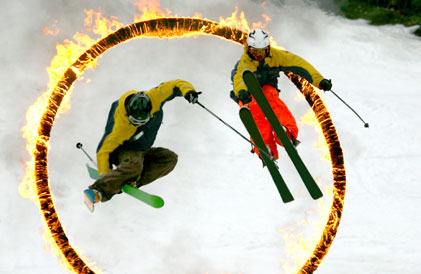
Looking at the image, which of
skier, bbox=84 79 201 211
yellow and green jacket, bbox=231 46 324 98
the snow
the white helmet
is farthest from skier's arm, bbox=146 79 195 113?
the snow

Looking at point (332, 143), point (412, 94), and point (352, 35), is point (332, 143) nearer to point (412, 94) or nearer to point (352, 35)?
point (412, 94)

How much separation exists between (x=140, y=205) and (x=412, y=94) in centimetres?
972

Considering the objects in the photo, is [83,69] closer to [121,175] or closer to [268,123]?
[121,175]

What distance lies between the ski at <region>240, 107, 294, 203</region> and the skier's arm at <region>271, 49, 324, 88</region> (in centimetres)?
121

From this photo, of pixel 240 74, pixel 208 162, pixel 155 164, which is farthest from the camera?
pixel 208 162

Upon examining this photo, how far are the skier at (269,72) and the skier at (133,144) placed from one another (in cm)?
123

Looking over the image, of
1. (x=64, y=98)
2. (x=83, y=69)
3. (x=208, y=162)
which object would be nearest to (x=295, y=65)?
(x=83, y=69)

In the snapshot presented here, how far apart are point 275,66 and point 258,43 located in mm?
567

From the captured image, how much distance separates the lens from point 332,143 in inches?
369

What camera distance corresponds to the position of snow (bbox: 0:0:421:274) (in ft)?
39.8

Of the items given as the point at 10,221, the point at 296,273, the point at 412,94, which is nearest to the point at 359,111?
the point at 412,94

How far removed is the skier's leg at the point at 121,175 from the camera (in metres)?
7.44

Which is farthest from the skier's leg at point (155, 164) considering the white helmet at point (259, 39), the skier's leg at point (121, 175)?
the white helmet at point (259, 39)

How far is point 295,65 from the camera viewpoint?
8.74 meters
